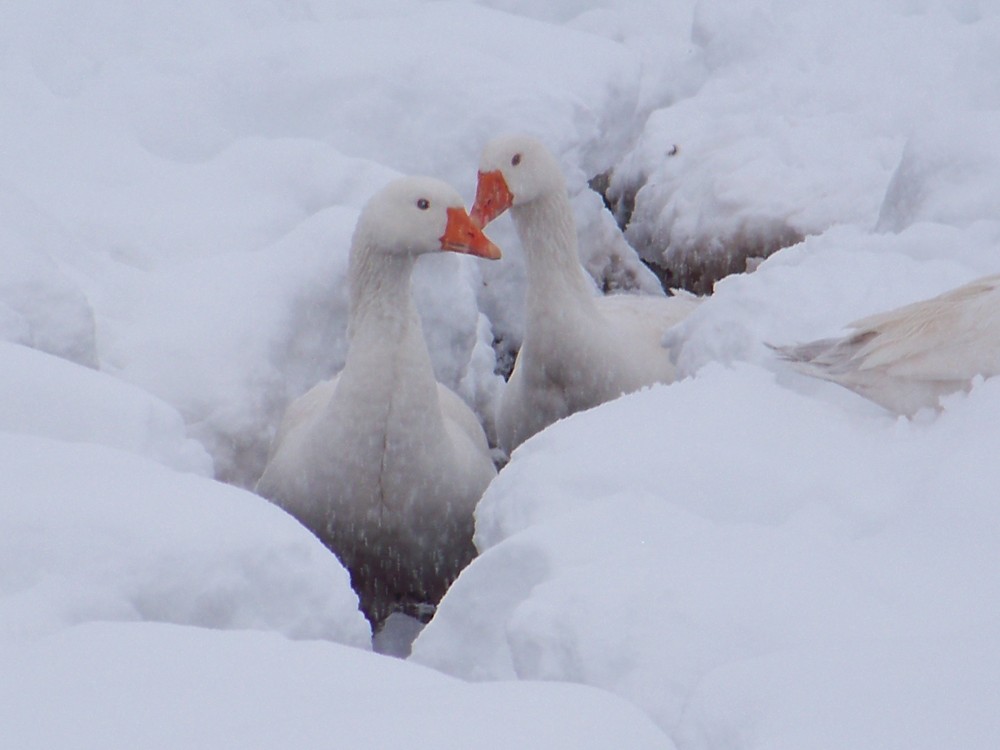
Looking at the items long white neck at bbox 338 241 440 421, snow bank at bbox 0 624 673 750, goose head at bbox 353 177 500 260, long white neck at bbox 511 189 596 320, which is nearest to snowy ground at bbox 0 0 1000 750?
snow bank at bbox 0 624 673 750

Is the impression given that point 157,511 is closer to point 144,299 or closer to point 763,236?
point 144,299

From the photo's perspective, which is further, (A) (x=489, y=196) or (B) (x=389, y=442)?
(A) (x=489, y=196)

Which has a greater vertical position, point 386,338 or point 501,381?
point 386,338

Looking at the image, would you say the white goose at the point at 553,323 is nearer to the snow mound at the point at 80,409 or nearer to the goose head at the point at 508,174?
the goose head at the point at 508,174

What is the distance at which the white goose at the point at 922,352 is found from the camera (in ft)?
8.98

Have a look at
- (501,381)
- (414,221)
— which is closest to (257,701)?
(414,221)

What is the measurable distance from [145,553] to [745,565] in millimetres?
1038

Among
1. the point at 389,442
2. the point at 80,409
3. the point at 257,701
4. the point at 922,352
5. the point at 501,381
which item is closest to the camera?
the point at 257,701

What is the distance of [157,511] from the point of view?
2.25 m

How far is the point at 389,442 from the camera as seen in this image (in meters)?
4.32

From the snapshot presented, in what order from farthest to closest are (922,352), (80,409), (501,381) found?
(501,381) < (80,409) < (922,352)

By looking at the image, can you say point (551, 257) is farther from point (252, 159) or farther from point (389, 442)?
point (252, 159)

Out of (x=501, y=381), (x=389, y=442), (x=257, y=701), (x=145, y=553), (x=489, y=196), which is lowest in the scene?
(x=501, y=381)

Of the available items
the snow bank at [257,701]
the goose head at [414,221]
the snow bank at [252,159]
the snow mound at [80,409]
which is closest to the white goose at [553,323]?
the snow bank at [252,159]
